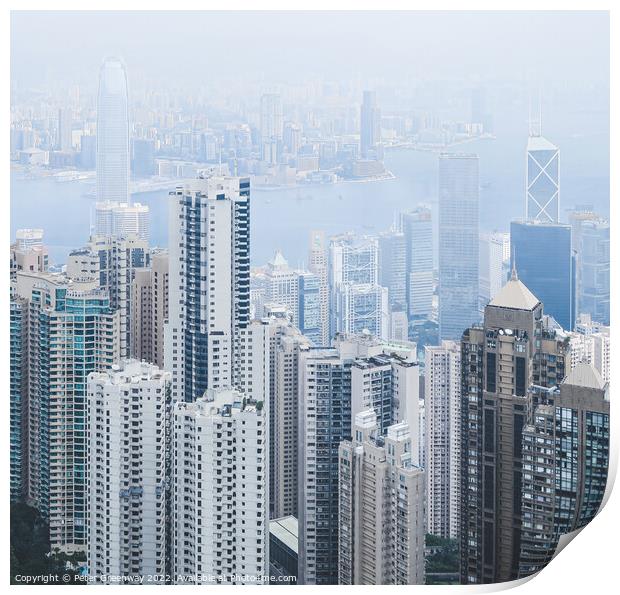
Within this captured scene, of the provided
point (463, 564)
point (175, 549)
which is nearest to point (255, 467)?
point (175, 549)

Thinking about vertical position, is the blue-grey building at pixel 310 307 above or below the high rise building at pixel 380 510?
above

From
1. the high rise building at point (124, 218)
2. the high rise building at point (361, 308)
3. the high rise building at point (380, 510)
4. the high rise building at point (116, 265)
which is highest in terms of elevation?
the high rise building at point (124, 218)

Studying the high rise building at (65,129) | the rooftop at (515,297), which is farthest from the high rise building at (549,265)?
the high rise building at (65,129)

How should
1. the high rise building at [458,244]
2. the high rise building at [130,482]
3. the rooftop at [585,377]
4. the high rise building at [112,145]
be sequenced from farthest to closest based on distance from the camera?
1. the high rise building at [112,145]
2. the high rise building at [458,244]
3. the high rise building at [130,482]
4. the rooftop at [585,377]

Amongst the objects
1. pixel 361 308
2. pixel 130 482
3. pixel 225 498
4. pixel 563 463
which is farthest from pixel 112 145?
pixel 563 463

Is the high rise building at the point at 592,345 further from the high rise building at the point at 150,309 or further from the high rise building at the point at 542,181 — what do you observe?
the high rise building at the point at 150,309

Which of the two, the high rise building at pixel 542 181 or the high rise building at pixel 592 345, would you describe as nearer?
the high rise building at pixel 592 345

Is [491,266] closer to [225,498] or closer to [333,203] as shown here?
[333,203]
